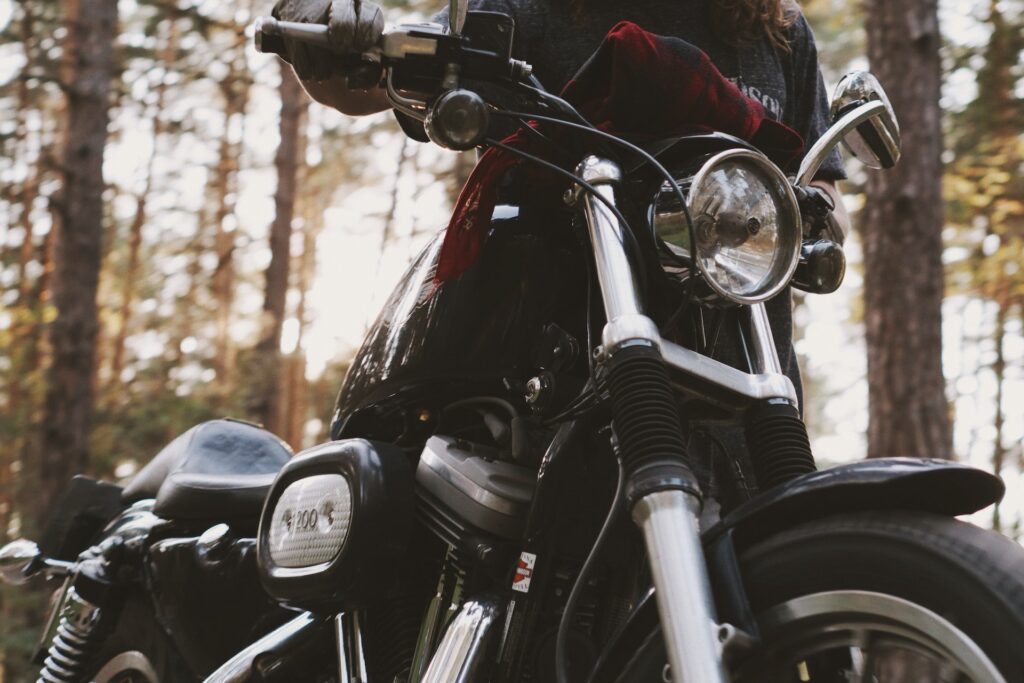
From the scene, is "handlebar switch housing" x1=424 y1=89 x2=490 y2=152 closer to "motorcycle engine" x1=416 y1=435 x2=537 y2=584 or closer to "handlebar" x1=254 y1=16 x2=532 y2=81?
"handlebar" x1=254 y1=16 x2=532 y2=81

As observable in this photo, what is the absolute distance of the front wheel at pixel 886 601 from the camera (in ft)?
3.91

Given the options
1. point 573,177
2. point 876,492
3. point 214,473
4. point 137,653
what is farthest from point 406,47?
point 137,653

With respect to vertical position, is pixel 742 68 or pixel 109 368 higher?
pixel 742 68

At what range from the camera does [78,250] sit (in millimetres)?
8539

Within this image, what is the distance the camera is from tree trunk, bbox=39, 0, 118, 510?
8.41 metres

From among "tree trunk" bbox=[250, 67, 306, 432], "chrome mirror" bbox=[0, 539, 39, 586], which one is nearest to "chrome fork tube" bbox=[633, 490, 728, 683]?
"chrome mirror" bbox=[0, 539, 39, 586]

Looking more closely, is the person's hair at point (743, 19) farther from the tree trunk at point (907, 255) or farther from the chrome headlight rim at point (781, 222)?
the tree trunk at point (907, 255)

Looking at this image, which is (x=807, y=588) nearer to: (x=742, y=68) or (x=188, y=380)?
(x=742, y=68)

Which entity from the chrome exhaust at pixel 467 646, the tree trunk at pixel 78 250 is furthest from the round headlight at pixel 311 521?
the tree trunk at pixel 78 250

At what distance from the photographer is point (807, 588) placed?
1357mm

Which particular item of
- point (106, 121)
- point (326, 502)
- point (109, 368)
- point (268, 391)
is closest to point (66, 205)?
point (106, 121)

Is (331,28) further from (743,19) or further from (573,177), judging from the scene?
(743,19)

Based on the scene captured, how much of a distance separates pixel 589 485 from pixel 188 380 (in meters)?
13.2

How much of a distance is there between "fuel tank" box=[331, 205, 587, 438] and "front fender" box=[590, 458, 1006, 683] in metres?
0.57
